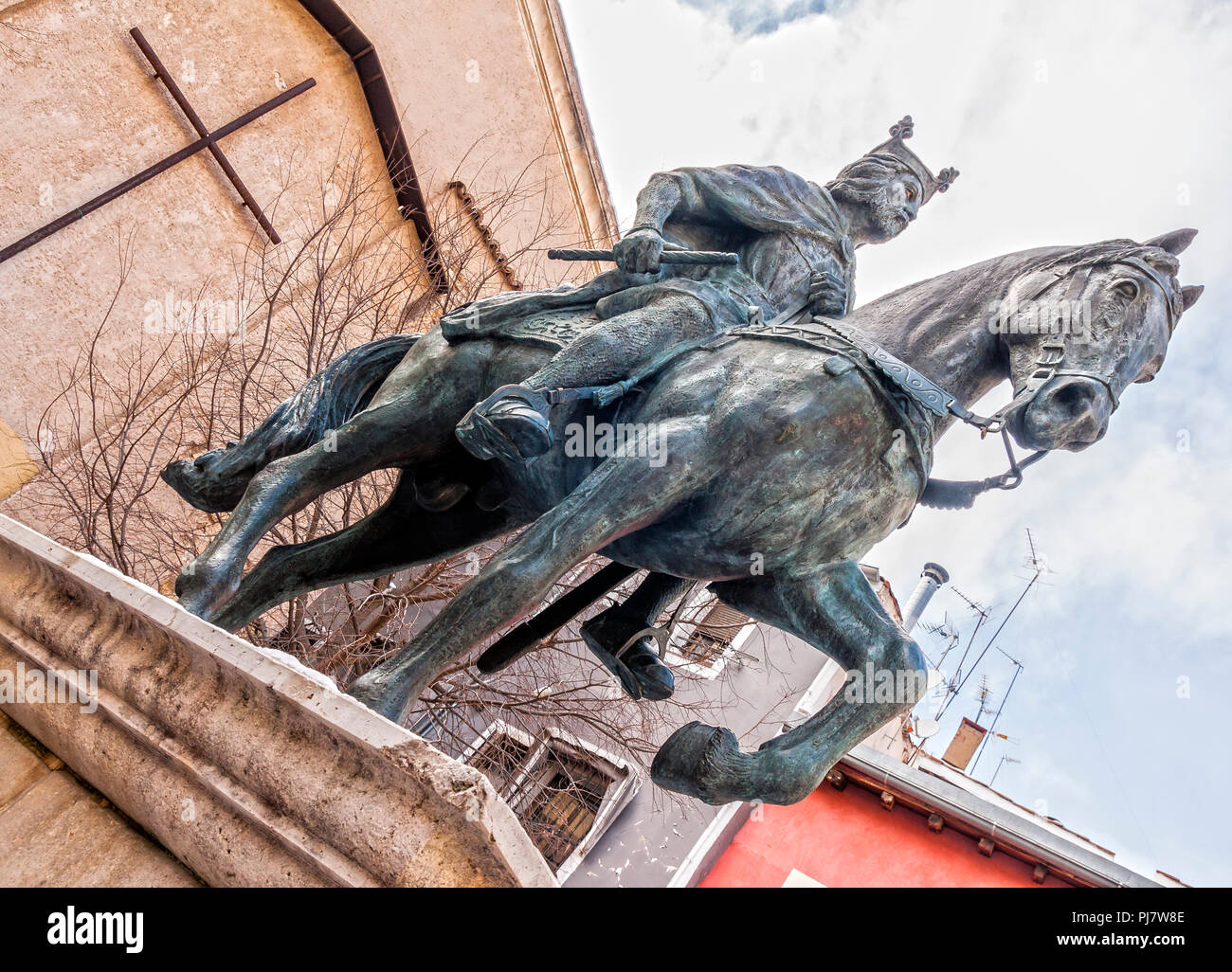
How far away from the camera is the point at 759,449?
8.11ft

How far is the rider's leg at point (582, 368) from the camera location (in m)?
2.42

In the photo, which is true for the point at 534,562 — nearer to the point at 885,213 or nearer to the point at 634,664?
the point at 634,664

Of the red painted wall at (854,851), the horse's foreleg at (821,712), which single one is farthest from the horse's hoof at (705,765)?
the red painted wall at (854,851)

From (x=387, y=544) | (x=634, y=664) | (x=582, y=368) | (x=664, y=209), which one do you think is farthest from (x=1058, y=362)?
(x=387, y=544)

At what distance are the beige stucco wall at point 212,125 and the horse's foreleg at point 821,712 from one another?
7037 millimetres

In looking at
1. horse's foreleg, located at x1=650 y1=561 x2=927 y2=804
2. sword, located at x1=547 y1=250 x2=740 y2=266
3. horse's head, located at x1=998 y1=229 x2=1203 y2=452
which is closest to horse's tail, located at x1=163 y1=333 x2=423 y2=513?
sword, located at x1=547 y1=250 x2=740 y2=266

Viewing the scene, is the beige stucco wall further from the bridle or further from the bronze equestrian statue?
the bridle

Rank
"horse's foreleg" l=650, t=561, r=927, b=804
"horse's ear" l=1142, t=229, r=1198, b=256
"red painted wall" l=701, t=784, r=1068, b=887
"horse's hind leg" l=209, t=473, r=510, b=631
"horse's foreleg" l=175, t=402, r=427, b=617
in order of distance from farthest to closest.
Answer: "red painted wall" l=701, t=784, r=1068, b=887 → "horse's hind leg" l=209, t=473, r=510, b=631 → "horse's ear" l=1142, t=229, r=1198, b=256 → "horse's foreleg" l=175, t=402, r=427, b=617 → "horse's foreleg" l=650, t=561, r=927, b=804

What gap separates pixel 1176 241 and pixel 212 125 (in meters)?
8.44

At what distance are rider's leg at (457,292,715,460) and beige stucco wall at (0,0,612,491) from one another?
20.9ft

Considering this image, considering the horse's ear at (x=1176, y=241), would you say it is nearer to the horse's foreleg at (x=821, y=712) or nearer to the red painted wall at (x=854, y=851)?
the horse's foreleg at (x=821, y=712)

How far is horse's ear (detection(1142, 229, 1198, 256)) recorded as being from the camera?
9.33 feet

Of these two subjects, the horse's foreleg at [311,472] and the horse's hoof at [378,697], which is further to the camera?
the horse's foreleg at [311,472]
